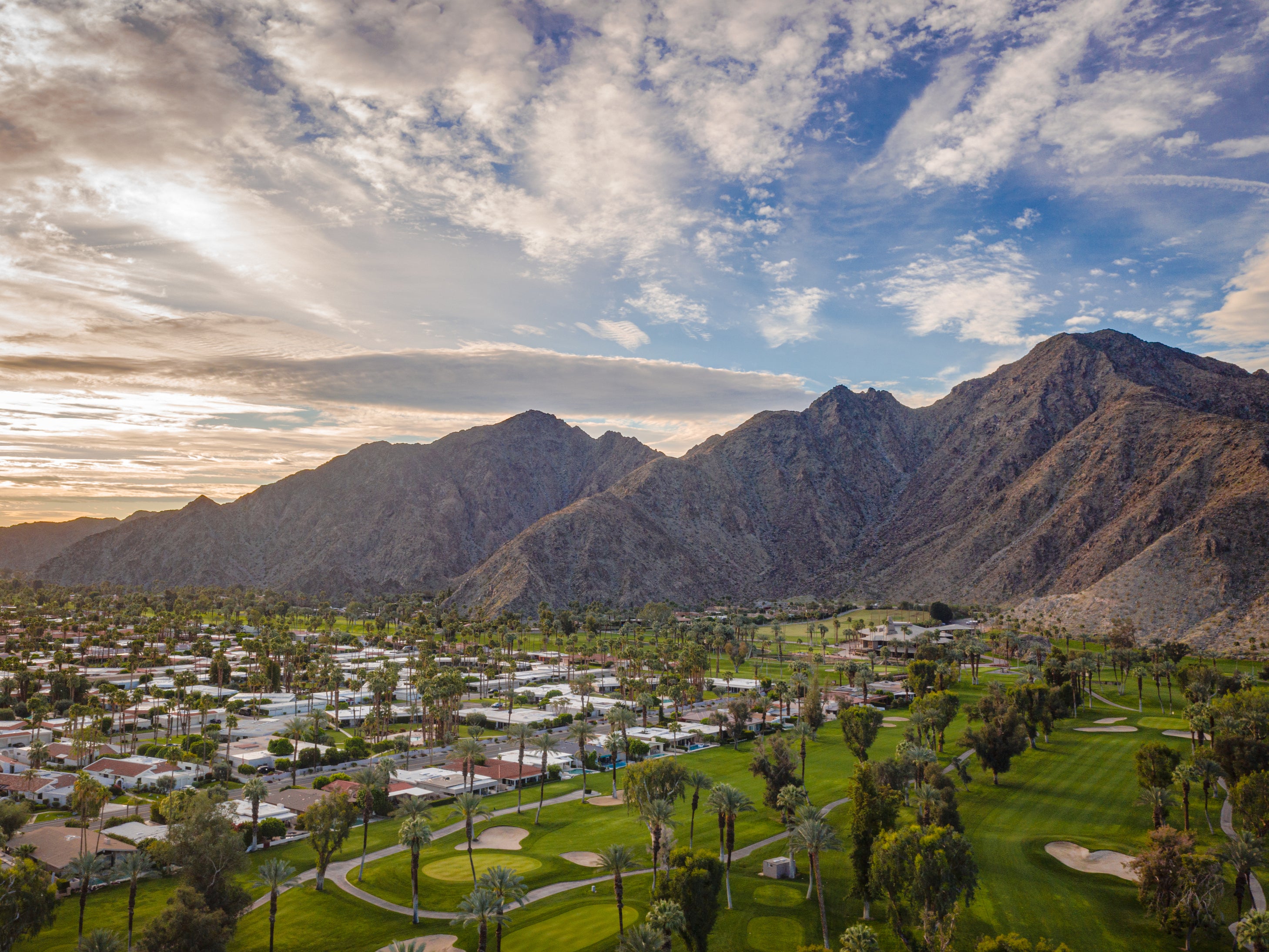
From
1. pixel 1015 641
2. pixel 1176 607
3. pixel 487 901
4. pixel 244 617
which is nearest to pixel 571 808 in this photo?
pixel 487 901

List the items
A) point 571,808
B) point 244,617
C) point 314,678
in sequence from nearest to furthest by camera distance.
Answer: point 571,808, point 314,678, point 244,617

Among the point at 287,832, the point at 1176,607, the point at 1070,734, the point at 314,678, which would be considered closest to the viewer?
the point at 287,832

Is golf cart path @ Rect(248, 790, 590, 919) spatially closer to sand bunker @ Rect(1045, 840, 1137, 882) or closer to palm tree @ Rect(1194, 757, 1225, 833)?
sand bunker @ Rect(1045, 840, 1137, 882)

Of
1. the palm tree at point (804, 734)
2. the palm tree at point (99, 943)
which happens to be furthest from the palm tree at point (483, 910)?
the palm tree at point (804, 734)

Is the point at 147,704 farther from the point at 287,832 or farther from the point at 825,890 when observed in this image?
the point at 825,890

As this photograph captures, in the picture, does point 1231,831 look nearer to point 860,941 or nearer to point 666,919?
point 860,941

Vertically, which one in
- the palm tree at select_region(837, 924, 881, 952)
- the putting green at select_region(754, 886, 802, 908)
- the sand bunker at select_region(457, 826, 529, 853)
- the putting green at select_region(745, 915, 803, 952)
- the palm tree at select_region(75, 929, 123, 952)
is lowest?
the sand bunker at select_region(457, 826, 529, 853)

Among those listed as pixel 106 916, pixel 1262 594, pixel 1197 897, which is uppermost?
pixel 1262 594

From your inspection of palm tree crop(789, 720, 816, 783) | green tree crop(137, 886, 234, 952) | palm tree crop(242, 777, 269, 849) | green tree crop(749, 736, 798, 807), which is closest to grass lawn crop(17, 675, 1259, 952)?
palm tree crop(242, 777, 269, 849)
